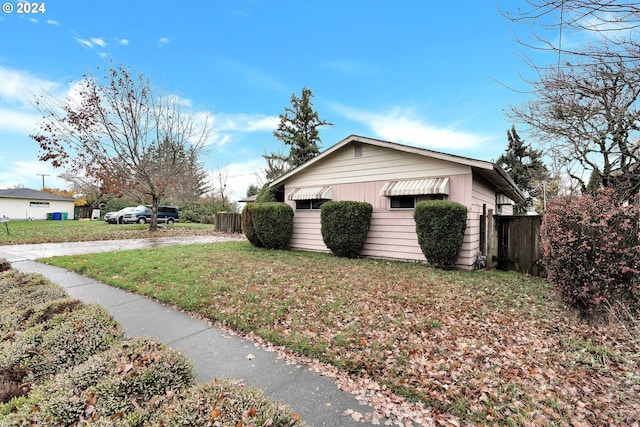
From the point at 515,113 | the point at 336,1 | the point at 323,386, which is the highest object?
the point at 336,1

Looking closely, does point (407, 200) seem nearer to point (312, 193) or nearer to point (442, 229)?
point (442, 229)

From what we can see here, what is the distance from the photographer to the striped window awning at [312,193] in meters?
9.63

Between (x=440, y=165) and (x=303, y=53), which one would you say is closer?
(x=440, y=165)

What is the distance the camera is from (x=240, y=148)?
2817 cm

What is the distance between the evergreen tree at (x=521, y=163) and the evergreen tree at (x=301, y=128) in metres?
15.0

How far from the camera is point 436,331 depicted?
3.79 m

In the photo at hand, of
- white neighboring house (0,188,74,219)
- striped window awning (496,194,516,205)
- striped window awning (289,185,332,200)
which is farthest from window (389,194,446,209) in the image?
white neighboring house (0,188,74,219)

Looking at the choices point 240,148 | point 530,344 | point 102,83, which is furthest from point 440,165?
point 240,148

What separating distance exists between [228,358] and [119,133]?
58.5ft

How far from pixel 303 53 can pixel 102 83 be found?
1194cm

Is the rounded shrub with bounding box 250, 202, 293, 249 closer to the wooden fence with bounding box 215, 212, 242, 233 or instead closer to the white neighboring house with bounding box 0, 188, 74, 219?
the wooden fence with bounding box 215, 212, 242, 233

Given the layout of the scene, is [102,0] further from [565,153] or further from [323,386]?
[565,153]

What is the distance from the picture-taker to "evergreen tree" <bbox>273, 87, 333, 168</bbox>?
2453 centimetres

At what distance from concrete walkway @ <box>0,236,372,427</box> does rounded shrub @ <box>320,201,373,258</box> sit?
5145 mm
